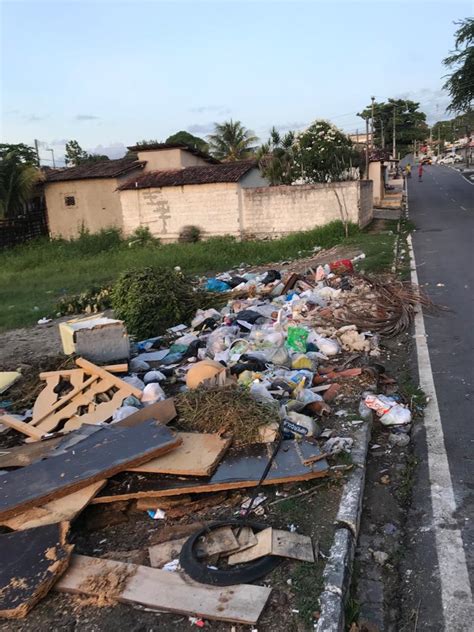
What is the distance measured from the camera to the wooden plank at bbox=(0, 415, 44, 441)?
490cm

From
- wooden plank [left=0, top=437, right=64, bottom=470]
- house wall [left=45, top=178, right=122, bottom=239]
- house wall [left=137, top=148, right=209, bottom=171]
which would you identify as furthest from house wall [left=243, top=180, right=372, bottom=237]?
wooden plank [left=0, top=437, right=64, bottom=470]

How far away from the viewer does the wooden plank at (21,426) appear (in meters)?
4.90

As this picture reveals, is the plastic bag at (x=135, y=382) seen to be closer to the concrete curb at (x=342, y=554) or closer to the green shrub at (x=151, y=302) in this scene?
the green shrub at (x=151, y=302)

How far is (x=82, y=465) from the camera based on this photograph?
143 inches

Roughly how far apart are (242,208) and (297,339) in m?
13.4

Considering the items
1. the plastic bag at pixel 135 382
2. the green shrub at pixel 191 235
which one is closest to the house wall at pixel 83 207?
the green shrub at pixel 191 235

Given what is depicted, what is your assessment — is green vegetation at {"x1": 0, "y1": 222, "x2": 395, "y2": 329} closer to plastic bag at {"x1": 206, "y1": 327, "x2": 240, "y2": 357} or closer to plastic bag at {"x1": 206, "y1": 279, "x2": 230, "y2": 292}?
plastic bag at {"x1": 206, "y1": 279, "x2": 230, "y2": 292}

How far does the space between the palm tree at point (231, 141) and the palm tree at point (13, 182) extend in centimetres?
1802

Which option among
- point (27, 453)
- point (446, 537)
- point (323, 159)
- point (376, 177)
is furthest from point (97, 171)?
point (446, 537)

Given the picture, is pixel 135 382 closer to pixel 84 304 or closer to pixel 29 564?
pixel 29 564

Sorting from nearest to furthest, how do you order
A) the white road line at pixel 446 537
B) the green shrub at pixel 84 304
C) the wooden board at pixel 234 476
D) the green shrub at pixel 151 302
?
the white road line at pixel 446 537 → the wooden board at pixel 234 476 → the green shrub at pixel 151 302 → the green shrub at pixel 84 304

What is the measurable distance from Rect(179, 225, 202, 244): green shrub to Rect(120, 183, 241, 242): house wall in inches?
7.6

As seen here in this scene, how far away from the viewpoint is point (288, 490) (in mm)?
3678

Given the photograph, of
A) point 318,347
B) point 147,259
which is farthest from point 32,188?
point 318,347
